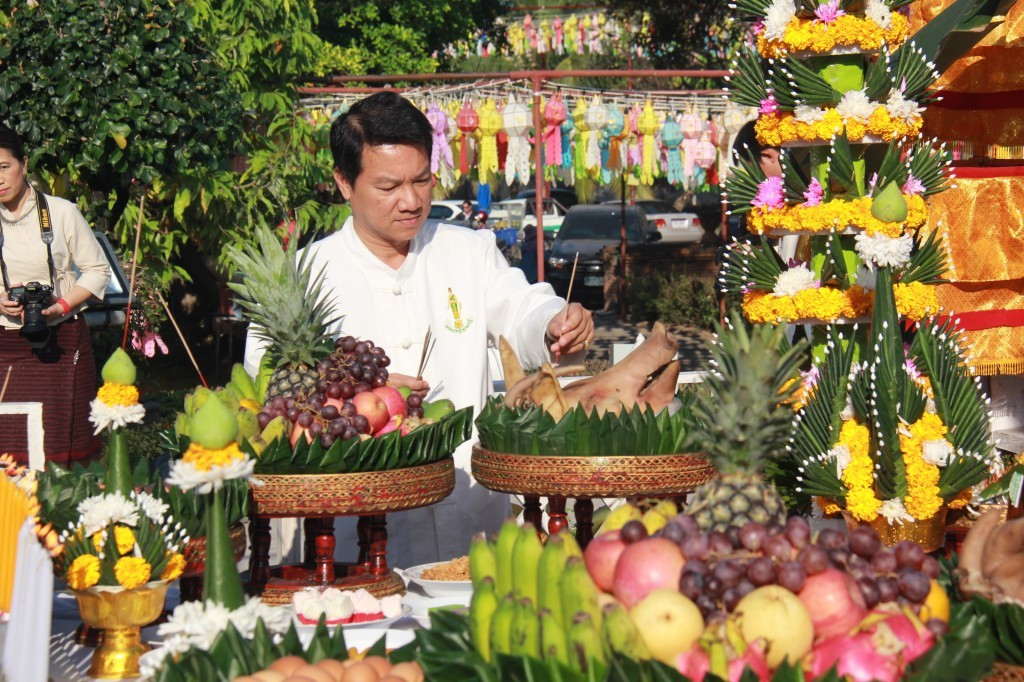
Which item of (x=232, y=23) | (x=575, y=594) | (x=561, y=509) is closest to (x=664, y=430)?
(x=561, y=509)

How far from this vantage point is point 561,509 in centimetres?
341

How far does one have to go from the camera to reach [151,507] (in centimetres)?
294

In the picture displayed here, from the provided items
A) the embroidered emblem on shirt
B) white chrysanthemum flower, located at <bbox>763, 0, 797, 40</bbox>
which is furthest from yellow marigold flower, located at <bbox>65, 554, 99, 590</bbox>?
white chrysanthemum flower, located at <bbox>763, 0, 797, 40</bbox>

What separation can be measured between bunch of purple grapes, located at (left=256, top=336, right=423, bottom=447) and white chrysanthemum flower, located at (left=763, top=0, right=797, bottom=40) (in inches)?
70.9

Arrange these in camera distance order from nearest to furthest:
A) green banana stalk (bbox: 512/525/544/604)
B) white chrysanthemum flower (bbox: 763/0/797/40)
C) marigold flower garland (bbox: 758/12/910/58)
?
green banana stalk (bbox: 512/525/544/604) → marigold flower garland (bbox: 758/12/910/58) → white chrysanthemum flower (bbox: 763/0/797/40)

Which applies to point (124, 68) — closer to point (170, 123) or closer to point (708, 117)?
point (170, 123)

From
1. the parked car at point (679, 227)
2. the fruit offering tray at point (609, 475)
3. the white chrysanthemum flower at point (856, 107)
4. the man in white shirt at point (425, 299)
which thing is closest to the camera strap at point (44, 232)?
the man in white shirt at point (425, 299)

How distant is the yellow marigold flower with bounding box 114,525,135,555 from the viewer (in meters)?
2.91

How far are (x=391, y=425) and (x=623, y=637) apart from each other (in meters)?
1.36

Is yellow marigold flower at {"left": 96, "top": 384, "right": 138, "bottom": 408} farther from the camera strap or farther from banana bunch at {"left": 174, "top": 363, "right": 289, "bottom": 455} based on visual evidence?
the camera strap

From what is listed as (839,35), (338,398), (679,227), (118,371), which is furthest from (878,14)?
(679,227)

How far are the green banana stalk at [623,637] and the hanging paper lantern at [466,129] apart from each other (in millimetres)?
10513

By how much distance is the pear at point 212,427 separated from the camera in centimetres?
246

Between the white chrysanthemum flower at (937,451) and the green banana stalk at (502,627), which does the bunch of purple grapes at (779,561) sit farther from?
the white chrysanthemum flower at (937,451)
